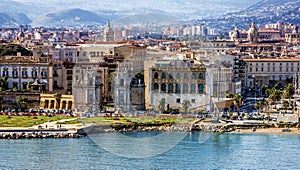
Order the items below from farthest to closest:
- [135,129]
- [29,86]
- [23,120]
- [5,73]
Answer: [5,73] < [29,86] < [23,120] < [135,129]

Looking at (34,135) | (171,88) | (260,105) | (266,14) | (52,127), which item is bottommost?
(34,135)

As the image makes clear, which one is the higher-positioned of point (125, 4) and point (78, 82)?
point (125, 4)

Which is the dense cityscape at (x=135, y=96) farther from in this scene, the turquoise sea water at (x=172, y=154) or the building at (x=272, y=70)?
the building at (x=272, y=70)

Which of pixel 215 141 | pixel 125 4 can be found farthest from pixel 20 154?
pixel 125 4

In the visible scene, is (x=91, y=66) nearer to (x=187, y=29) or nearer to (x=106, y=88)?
(x=106, y=88)

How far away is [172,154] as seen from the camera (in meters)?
17.0

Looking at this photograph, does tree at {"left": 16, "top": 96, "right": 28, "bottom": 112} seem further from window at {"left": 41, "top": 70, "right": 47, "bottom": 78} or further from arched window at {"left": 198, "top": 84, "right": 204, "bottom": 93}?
arched window at {"left": 198, "top": 84, "right": 204, "bottom": 93}

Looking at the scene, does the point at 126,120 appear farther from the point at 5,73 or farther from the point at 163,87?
the point at 5,73

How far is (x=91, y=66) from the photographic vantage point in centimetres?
2584

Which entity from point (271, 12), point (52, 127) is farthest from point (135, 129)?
point (271, 12)

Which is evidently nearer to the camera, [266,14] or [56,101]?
[56,101]

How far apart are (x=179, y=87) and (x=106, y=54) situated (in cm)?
582

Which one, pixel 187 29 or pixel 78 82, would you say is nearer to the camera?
pixel 78 82

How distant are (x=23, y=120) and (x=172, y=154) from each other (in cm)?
Result: 563
